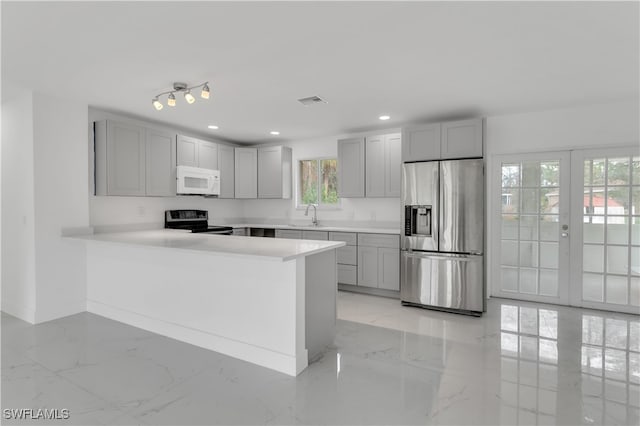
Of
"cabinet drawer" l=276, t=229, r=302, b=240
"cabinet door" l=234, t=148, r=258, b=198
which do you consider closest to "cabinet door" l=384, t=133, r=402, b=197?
"cabinet drawer" l=276, t=229, r=302, b=240

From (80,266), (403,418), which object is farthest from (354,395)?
(80,266)

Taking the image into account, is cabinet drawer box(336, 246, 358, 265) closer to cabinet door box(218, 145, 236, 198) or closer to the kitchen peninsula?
the kitchen peninsula

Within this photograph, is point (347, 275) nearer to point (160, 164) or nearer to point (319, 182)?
point (319, 182)

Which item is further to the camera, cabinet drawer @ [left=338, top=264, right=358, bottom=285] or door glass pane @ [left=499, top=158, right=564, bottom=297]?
cabinet drawer @ [left=338, top=264, right=358, bottom=285]

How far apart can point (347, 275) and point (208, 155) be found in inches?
108

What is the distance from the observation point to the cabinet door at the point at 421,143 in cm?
397

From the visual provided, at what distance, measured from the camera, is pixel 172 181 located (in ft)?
14.7

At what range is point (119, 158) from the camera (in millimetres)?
3883

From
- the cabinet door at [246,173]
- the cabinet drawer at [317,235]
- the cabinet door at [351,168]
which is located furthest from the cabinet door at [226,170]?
the cabinet door at [351,168]

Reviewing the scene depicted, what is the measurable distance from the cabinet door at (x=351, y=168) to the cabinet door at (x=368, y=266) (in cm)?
83

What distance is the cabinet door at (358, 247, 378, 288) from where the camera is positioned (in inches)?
174

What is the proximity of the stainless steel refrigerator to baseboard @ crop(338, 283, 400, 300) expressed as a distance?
0.92 ft

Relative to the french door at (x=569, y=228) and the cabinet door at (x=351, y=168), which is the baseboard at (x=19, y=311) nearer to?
the cabinet door at (x=351, y=168)


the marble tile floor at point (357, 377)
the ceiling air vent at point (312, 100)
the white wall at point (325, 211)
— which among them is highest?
the ceiling air vent at point (312, 100)
